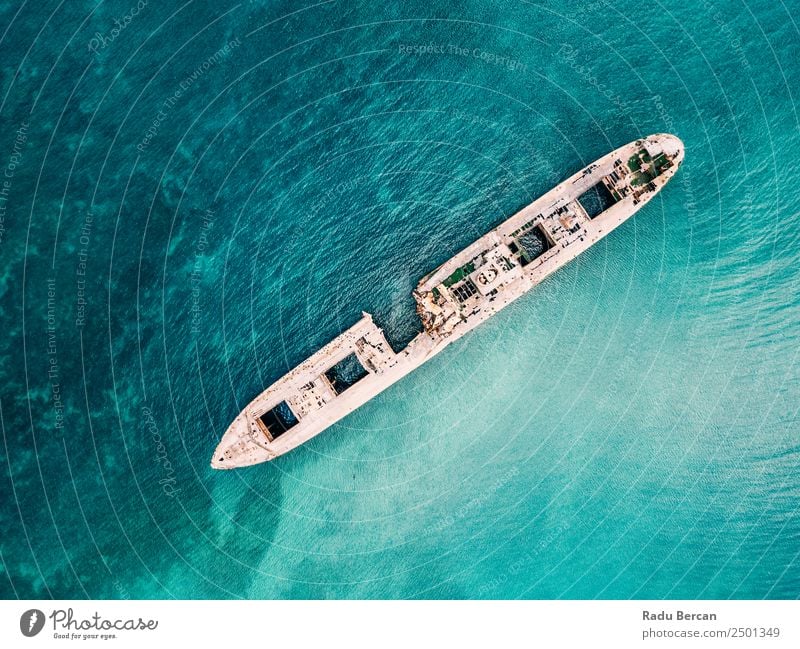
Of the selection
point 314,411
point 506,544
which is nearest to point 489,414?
point 506,544

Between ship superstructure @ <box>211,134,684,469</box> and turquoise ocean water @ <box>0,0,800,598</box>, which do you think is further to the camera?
turquoise ocean water @ <box>0,0,800,598</box>

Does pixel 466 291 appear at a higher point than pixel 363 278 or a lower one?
lower

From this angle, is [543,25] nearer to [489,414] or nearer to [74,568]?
[489,414]

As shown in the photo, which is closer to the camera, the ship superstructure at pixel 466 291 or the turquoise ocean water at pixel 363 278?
the ship superstructure at pixel 466 291

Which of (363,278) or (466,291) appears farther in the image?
(363,278)
